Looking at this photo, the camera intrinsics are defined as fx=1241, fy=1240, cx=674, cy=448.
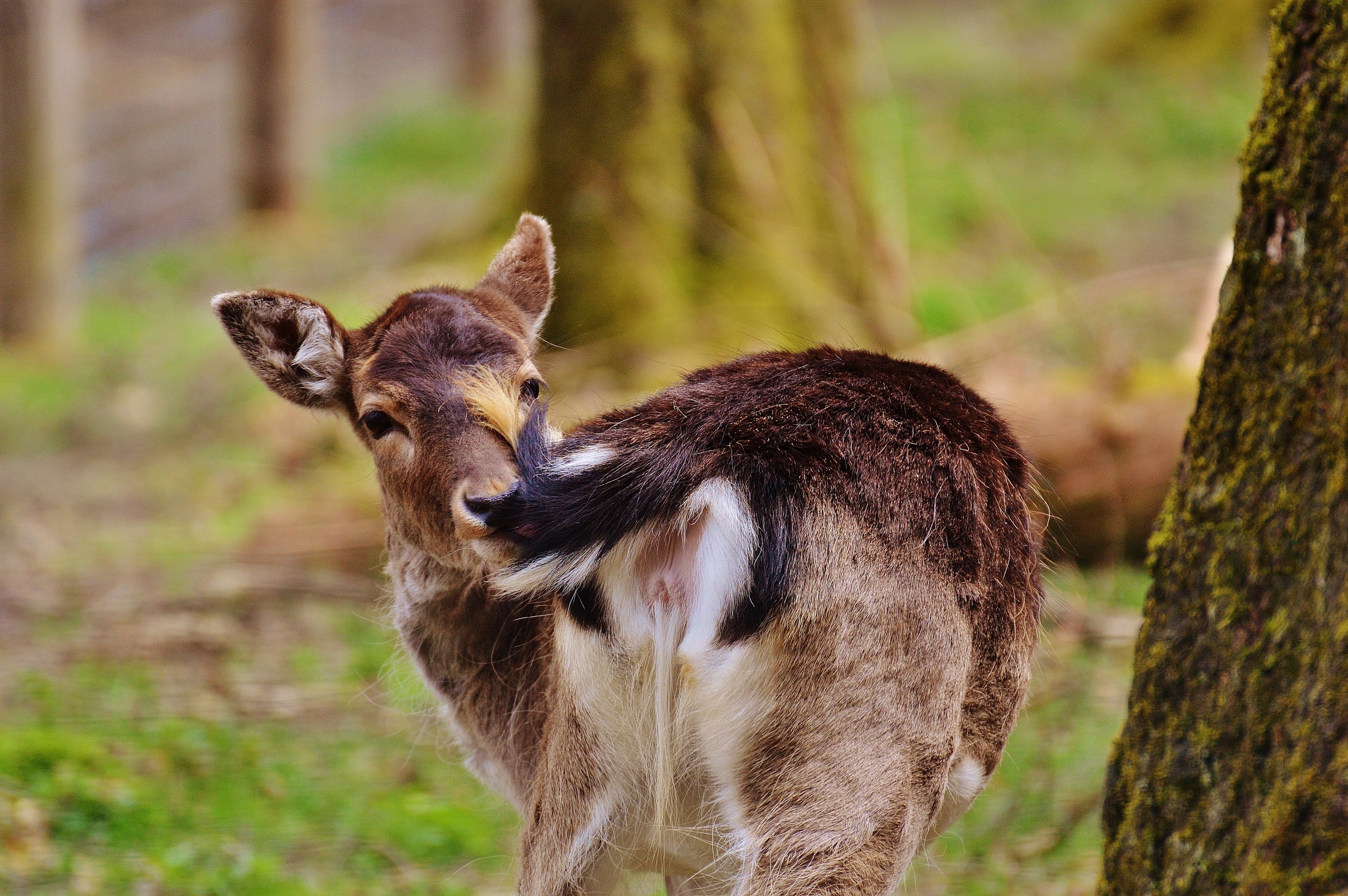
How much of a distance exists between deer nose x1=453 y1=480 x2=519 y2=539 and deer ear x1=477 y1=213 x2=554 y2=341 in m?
0.86

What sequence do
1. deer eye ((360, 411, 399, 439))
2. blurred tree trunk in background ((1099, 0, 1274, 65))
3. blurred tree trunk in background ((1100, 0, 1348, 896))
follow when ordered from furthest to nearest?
blurred tree trunk in background ((1099, 0, 1274, 65)), deer eye ((360, 411, 399, 439)), blurred tree trunk in background ((1100, 0, 1348, 896))

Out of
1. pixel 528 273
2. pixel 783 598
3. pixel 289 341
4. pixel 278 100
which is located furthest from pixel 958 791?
pixel 278 100

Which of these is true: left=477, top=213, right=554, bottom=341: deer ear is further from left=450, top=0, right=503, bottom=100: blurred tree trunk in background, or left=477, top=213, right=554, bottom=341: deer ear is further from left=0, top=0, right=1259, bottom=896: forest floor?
left=450, top=0, right=503, bottom=100: blurred tree trunk in background

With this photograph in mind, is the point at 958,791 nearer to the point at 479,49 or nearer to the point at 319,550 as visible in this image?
the point at 319,550

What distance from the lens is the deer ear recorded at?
3.46 metres

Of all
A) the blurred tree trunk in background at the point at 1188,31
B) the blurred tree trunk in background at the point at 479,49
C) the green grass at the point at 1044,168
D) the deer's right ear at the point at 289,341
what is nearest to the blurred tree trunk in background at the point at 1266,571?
the deer's right ear at the point at 289,341

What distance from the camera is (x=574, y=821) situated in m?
2.46

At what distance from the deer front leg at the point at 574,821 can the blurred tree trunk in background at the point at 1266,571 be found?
38.9 inches

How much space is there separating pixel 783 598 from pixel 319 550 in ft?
13.6

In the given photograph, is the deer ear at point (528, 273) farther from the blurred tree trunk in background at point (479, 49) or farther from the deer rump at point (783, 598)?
the blurred tree trunk in background at point (479, 49)

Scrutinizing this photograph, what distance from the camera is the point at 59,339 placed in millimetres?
9680

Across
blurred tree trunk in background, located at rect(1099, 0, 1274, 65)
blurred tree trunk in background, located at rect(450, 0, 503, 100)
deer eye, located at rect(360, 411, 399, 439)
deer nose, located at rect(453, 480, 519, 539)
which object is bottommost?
deer nose, located at rect(453, 480, 519, 539)

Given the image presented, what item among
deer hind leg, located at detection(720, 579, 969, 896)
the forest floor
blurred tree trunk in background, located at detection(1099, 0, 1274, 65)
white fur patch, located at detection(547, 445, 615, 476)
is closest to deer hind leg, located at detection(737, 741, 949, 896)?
deer hind leg, located at detection(720, 579, 969, 896)

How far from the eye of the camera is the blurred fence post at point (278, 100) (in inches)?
474
